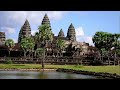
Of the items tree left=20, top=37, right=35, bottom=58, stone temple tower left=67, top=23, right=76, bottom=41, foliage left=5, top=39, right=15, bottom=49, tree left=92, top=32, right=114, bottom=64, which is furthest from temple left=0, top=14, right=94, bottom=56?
tree left=92, top=32, right=114, bottom=64

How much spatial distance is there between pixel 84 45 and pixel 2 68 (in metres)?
46.4

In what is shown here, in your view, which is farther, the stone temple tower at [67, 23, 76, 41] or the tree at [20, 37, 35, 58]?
the stone temple tower at [67, 23, 76, 41]

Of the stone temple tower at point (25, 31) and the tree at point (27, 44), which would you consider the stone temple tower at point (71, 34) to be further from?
the tree at point (27, 44)

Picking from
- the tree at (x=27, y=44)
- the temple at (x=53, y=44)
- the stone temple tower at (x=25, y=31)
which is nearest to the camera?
the tree at (x=27, y=44)

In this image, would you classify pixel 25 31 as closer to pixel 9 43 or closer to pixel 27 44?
pixel 9 43

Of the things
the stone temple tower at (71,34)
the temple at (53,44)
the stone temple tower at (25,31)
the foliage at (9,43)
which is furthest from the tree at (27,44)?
the stone temple tower at (71,34)

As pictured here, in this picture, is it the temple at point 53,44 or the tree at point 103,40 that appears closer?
the tree at point 103,40

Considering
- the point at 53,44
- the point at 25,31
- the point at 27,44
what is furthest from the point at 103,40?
the point at 25,31

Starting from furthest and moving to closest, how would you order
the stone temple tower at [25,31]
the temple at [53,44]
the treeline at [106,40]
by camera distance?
1. the stone temple tower at [25,31]
2. the temple at [53,44]
3. the treeline at [106,40]

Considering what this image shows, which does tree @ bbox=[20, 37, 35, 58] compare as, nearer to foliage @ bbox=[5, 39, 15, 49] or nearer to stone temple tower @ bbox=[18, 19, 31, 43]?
foliage @ bbox=[5, 39, 15, 49]

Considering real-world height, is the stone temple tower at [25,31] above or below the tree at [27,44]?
above
